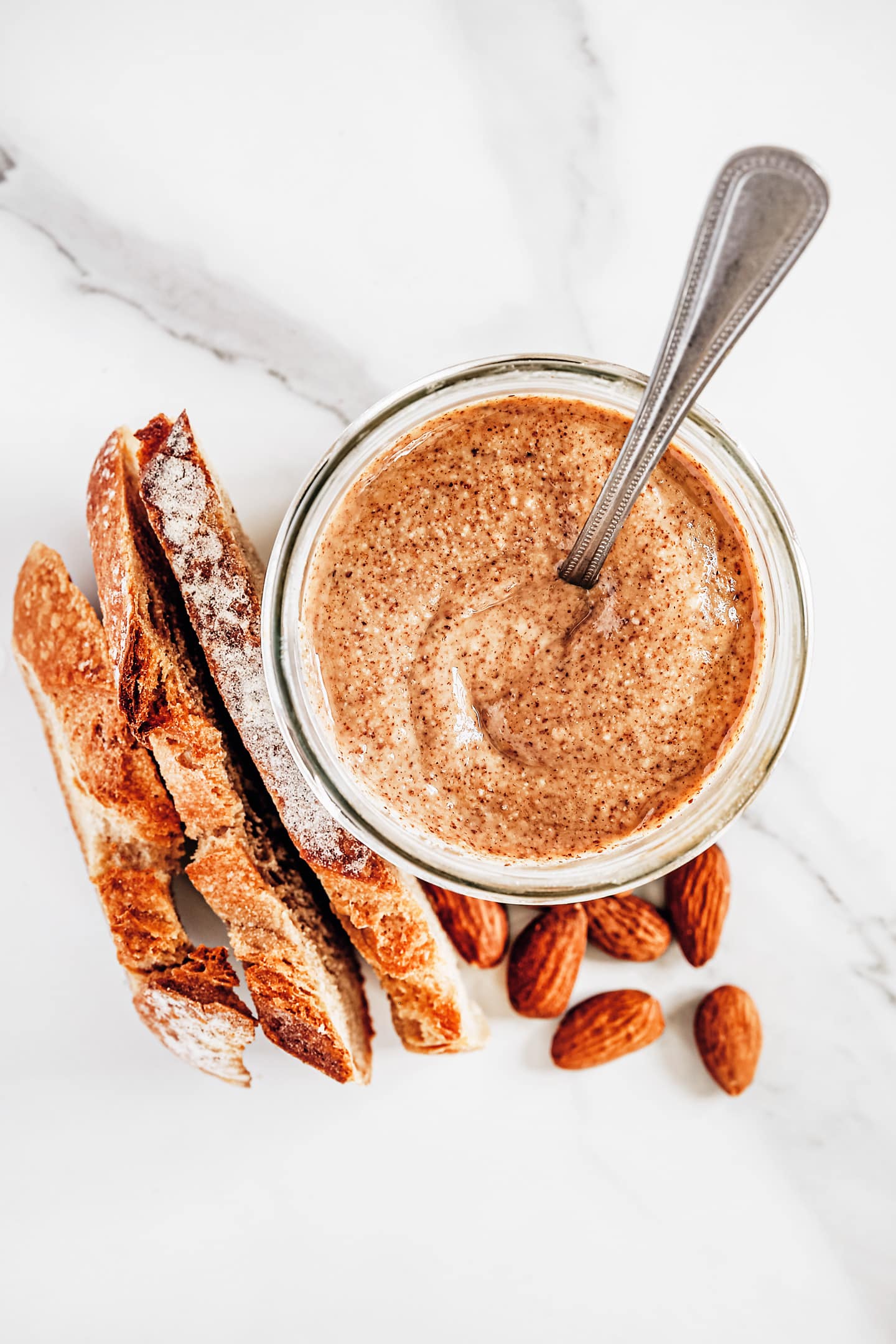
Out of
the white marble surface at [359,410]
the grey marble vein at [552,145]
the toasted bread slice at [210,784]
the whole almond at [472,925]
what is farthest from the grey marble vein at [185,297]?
the whole almond at [472,925]

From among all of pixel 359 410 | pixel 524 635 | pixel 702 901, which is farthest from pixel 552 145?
pixel 702 901

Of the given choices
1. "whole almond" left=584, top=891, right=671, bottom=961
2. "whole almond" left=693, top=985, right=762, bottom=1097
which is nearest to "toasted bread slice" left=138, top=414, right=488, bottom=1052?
"whole almond" left=584, top=891, right=671, bottom=961

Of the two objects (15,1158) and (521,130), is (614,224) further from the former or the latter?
(15,1158)

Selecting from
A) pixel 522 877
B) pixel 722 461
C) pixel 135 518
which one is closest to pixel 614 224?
pixel 722 461

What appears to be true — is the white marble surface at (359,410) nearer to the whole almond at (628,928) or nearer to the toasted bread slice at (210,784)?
the whole almond at (628,928)

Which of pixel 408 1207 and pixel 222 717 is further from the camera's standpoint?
pixel 408 1207

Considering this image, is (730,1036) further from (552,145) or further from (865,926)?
(552,145)
